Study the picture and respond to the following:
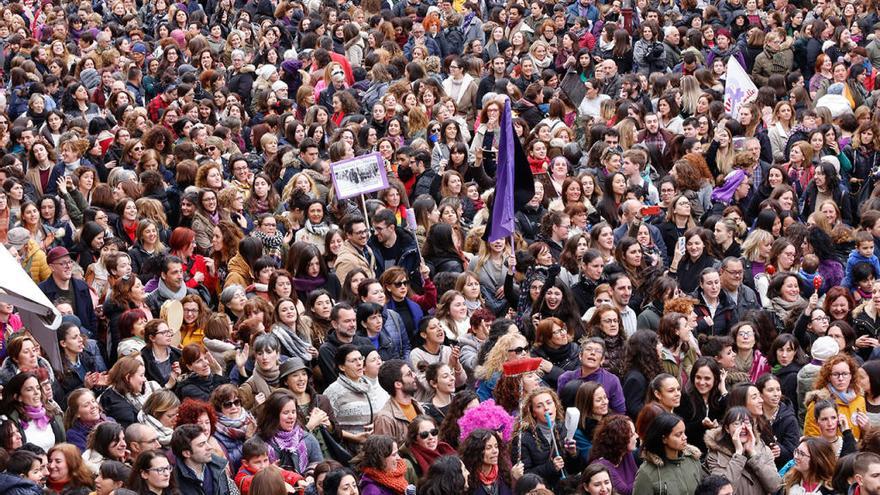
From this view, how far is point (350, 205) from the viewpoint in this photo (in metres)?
16.5

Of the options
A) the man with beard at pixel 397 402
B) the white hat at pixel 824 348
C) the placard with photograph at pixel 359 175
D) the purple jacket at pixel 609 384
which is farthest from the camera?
the placard with photograph at pixel 359 175

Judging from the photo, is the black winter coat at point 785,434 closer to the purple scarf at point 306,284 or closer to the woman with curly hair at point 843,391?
the woman with curly hair at point 843,391

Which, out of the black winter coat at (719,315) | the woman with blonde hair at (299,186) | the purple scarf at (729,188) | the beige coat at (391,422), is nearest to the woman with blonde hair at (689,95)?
the purple scarf at (729,188)

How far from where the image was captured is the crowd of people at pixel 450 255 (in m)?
11.1

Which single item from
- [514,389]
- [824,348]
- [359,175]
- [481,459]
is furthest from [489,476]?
[359,175]

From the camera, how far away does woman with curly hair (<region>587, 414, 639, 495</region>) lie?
1103 cm

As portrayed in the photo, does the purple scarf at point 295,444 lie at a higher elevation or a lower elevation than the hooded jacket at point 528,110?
higher

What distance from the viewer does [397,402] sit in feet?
39.3

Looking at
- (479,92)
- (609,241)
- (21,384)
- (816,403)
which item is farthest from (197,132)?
(816,403)

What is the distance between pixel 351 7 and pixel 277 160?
780 centimetres

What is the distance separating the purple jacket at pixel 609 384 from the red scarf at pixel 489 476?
1436 millimetres

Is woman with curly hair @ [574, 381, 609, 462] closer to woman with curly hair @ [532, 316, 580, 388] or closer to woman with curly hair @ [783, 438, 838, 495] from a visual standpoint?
woman with curly hair @ [532, 316, 580, 388]

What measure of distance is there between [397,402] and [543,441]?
1142 mm

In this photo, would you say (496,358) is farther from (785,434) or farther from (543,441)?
(785,434)
